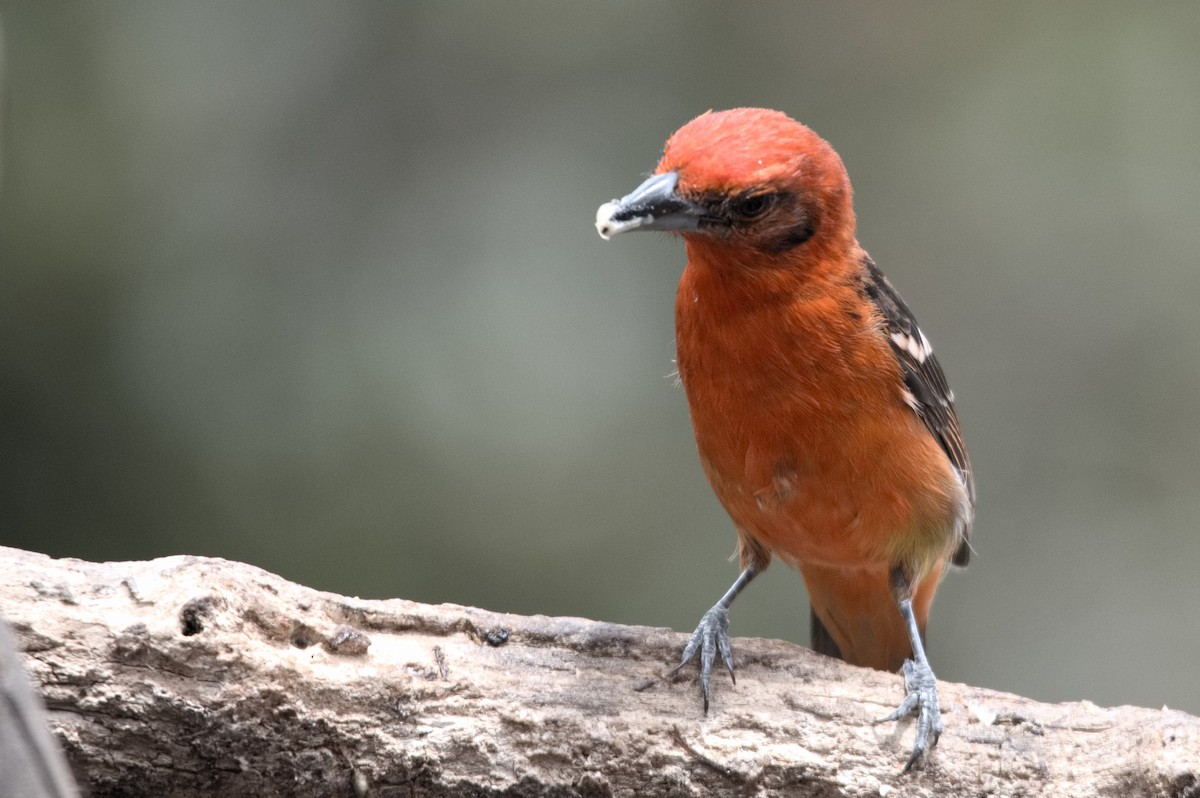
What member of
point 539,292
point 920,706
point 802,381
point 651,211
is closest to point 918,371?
point 802,381

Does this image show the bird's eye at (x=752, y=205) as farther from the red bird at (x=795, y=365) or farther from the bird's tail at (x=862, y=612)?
the bird's tail at (x=862, y=612)

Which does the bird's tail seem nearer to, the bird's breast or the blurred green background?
the bird's breast

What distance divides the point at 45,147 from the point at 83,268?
65cm

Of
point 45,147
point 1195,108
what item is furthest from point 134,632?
point 1195,108

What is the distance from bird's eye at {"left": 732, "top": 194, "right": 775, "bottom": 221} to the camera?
4008mm

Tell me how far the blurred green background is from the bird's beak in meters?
2.72

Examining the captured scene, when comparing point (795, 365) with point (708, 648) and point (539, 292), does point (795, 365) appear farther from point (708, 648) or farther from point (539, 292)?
point (539, 292)

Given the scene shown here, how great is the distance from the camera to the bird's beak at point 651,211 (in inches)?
151

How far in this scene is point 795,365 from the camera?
4227 mm

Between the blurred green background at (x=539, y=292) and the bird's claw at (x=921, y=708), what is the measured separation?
2764 millimetres

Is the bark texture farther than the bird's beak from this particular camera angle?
No

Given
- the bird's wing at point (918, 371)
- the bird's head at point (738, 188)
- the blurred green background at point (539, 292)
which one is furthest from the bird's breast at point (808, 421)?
the blurred green background at point (539, 292)

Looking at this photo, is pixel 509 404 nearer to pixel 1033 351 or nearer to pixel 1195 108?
pixel 1033 351

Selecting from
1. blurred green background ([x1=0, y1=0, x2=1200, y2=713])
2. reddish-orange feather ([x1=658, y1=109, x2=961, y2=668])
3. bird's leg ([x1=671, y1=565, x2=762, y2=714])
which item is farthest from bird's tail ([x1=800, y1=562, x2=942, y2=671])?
blurred green background ([x1=0, y1=0, x2=1200, y2=713])
